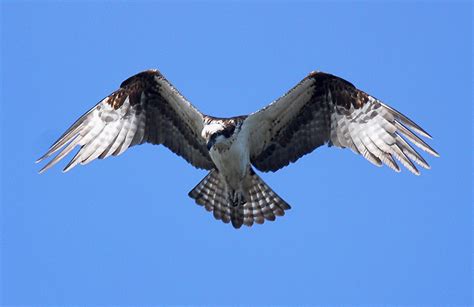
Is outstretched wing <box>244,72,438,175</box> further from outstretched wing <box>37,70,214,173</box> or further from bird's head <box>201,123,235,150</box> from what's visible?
outstretched wing <box>37,70,214,173</box>

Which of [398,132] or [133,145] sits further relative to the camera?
[133,145]

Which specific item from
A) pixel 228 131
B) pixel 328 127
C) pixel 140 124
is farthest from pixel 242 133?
pixel 140 124

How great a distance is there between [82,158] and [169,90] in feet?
5.19

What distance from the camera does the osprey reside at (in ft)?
40.8

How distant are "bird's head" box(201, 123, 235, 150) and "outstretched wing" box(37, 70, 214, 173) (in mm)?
581

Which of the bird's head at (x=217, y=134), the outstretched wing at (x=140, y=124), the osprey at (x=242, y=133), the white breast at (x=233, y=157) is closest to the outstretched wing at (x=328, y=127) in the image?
A: the osprey at (x=242, y=133)

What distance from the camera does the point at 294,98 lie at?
41.8 ft

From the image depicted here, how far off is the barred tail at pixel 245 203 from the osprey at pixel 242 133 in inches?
0.6

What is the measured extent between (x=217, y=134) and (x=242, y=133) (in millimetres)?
529

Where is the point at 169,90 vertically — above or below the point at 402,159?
above

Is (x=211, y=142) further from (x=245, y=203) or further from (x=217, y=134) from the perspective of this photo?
(x=245, y=203)

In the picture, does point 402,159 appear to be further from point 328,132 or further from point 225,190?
point 225,190

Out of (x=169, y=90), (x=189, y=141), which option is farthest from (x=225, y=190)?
(x=169, y=90)

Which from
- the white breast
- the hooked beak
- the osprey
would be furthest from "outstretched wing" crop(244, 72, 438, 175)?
the hooked beak
